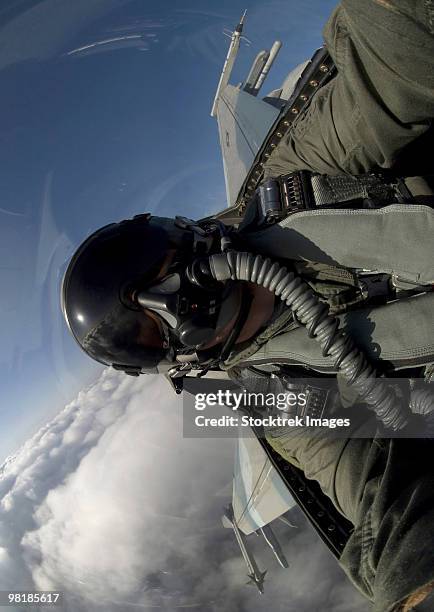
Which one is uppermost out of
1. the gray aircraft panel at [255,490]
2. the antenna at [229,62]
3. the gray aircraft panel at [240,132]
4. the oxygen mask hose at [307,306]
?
the antenna at [229,62]

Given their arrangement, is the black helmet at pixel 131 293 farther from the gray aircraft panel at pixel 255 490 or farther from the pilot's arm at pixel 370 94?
the gray aircraft panel at pixel 255 490

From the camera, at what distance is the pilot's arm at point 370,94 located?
71 cm

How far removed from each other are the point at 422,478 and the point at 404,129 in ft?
3.21

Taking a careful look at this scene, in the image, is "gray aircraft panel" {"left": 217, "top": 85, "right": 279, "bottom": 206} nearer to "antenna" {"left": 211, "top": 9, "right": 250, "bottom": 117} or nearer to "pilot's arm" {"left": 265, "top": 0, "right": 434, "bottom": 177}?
"antenna" {"left": 211, "top": 9, "right": 250, "bottom": 117}

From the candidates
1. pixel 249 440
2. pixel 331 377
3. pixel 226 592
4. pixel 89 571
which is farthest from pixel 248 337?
pixel 89 571

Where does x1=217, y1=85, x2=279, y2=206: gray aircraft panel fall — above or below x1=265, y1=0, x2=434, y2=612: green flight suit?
above

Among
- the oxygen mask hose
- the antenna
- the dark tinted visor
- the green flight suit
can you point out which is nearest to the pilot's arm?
the green flight suit

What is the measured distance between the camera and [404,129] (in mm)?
991

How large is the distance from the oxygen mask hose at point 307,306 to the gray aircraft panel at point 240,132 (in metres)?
3.77

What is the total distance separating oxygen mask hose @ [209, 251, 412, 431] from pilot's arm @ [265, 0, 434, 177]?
0.51 meters

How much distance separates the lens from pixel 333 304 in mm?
1337

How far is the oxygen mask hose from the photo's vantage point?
1.04 metres

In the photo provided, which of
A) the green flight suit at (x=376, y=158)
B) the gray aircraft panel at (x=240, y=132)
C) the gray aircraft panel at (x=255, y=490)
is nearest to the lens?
the green flight suit at (x=376, y=158)

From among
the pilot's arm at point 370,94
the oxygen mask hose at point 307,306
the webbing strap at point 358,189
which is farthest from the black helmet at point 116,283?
the pilot's arm at point 370,94
